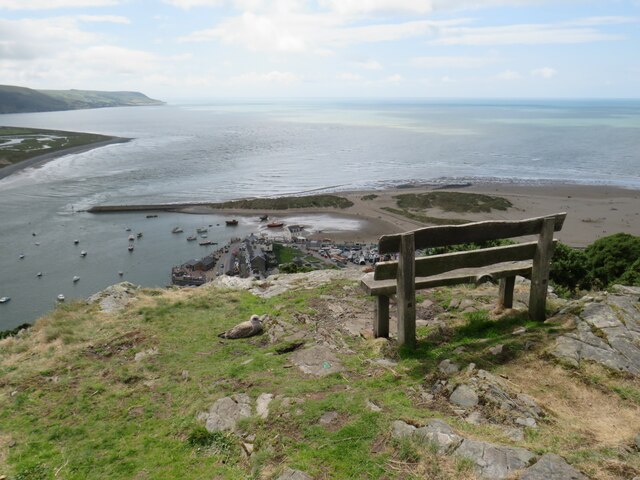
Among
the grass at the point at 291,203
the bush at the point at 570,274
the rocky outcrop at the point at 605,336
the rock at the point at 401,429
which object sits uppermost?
the rocky outcrop at the point at 605,336

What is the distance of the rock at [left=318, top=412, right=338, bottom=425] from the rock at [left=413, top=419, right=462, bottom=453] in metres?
1.25

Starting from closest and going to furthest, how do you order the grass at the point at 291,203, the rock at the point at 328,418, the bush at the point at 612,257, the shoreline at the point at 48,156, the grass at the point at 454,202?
the rock at the point at 328,418 < the bush at the point at 612,257 < the grass at the point at 454,202 < the grass at the point at 291,203 < the shoreline at the point at 48,156

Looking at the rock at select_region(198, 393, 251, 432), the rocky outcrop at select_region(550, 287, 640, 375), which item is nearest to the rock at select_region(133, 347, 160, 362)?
the rock at select_region(198, 393, 251, 432)

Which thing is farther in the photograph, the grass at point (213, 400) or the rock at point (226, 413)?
the rock at point (226, 413)

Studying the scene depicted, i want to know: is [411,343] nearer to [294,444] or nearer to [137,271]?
[294,444]

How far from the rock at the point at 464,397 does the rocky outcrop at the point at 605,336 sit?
1.92m

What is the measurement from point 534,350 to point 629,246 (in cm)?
1970

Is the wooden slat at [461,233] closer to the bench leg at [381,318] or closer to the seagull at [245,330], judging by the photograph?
the bench leg at [381,318]

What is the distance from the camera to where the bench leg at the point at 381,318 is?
8.86 meters

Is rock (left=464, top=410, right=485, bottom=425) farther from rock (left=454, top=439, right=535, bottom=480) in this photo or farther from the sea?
the sea

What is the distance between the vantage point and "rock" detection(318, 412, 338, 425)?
633cm

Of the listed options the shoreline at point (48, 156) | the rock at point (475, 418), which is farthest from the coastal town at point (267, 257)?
the shoreline at point (48, 156)

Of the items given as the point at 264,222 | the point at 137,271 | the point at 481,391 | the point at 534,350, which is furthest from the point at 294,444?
the point at 264,222

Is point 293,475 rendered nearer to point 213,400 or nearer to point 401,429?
point 401,429
